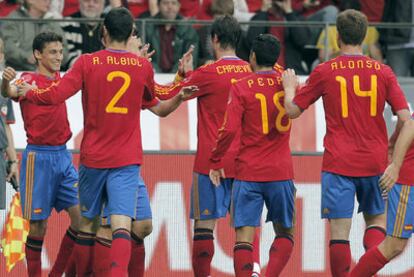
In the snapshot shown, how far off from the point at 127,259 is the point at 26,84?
1754 mm

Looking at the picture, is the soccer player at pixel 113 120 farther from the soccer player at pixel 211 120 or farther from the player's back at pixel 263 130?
the soccer player at pixel 211 120

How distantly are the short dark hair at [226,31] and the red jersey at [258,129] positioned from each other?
814 millimetres

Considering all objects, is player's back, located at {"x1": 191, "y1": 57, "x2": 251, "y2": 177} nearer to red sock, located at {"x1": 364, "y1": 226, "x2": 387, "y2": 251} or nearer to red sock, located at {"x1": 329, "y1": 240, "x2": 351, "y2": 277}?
red sock, located at {"x1": 329, "y1": 240, "x2": 351, "y2": 277}

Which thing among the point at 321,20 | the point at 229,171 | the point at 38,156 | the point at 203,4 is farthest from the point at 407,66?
the point at 38,156

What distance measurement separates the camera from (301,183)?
14477mm

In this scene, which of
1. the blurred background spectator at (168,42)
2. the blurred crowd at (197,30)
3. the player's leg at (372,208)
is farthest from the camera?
the blurred background spectator at (168,42)

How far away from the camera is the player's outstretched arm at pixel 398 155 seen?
423 inches

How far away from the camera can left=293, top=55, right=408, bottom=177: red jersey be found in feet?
37.6

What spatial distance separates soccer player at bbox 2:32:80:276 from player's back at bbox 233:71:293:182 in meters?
1.74

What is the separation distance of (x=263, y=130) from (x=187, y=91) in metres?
0.75

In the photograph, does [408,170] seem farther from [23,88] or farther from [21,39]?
[21,39]

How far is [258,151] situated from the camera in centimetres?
1183

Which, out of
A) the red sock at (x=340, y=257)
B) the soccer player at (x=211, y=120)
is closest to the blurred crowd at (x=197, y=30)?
the soccer player at (x=211, y=120)

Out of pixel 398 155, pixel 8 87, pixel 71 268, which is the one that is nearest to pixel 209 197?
pixel 71 268
